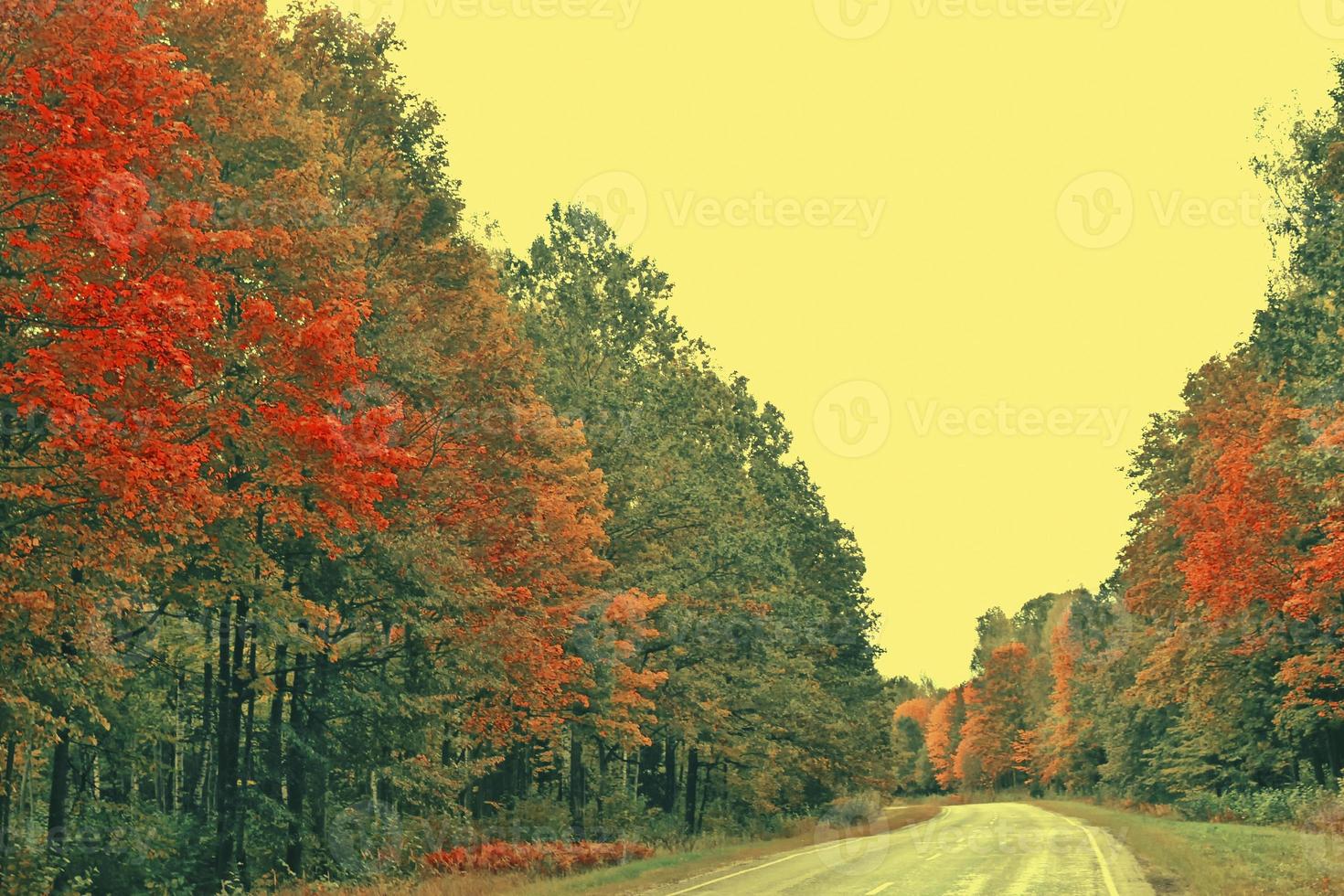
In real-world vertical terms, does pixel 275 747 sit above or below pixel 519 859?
above

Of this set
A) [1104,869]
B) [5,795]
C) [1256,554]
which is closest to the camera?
[5,795]

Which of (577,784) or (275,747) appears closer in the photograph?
(275,747)

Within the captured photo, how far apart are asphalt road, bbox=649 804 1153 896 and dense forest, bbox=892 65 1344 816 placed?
7.43 metres

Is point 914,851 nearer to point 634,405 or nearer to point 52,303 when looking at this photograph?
point 634,405

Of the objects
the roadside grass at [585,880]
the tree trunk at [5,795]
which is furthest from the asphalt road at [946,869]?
the tree trunk at [5,795]

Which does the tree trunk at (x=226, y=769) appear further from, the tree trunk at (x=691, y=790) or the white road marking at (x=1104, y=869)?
the tree trunk at (x=691, y=790)

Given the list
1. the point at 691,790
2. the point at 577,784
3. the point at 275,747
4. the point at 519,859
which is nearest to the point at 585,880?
the point at 519,859

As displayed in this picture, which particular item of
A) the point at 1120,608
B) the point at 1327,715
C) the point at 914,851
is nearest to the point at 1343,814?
the point at 1327,715

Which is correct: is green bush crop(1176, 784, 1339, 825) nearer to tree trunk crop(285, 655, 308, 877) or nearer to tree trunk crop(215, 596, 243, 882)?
tree trunk crop(285, 655, 308, 877)

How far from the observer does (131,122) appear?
13.1 m

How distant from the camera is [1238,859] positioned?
2248 centimetres

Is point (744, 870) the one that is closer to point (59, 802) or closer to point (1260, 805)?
point (59, 802)

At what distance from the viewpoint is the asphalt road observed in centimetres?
1914

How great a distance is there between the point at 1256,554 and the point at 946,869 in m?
15.6
